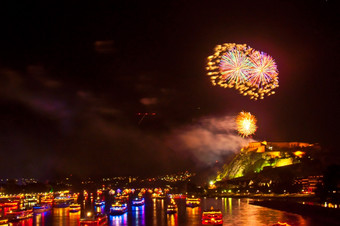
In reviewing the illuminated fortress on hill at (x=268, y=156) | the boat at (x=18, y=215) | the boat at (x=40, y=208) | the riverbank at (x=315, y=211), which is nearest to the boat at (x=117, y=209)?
the boat at (x=18, y=215)

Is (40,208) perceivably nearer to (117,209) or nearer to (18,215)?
(117,209)

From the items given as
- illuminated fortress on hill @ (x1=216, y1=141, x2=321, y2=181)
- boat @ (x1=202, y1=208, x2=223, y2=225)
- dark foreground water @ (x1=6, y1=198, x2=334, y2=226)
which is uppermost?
illuminated fortress on hill @ (x1=216, y1=141, x2=321, y2=181)

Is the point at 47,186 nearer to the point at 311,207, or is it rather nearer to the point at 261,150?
the point at 261,150

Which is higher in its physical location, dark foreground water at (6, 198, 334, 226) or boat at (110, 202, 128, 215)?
boat at (110, 202, 128, 215)

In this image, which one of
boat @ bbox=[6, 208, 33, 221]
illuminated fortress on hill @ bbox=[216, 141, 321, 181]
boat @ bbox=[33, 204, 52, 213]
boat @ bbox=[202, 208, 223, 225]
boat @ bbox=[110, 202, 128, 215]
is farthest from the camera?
A: illuminated fortress on hill @ bbox=[216, 141, 321, 181]

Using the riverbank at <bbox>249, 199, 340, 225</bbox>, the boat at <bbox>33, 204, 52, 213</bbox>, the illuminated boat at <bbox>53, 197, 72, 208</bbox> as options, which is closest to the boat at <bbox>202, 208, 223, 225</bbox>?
the riverbank at <bbox>249, 199, 340, 225</bbox>

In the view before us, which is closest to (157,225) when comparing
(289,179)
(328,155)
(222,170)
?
(289,179)

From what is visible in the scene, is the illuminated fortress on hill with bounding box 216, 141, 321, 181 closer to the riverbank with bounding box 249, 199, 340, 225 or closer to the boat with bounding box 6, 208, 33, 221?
the riverbank with bounding box 249, 199, 340, 225

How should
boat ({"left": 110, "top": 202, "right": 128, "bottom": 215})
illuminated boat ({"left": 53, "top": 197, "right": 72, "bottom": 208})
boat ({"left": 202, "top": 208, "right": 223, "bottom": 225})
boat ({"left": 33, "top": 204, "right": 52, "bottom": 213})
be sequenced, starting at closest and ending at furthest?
boat ({"left": 202, "top": 208, "right": 223, "bottom": 225}) < boat ({"left": 110, "top": 202, "right": 128, "bottom": 215}) < boat ({"left": 33, "top": 204, "right": 52, "bottom": 213}) < illuminated boat ({"left": 53, "top": 197, "right": 72, "bottom": 208})

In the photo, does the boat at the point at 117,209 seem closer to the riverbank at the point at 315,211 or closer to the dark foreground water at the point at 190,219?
the dark foreground water at the point at 190,219
